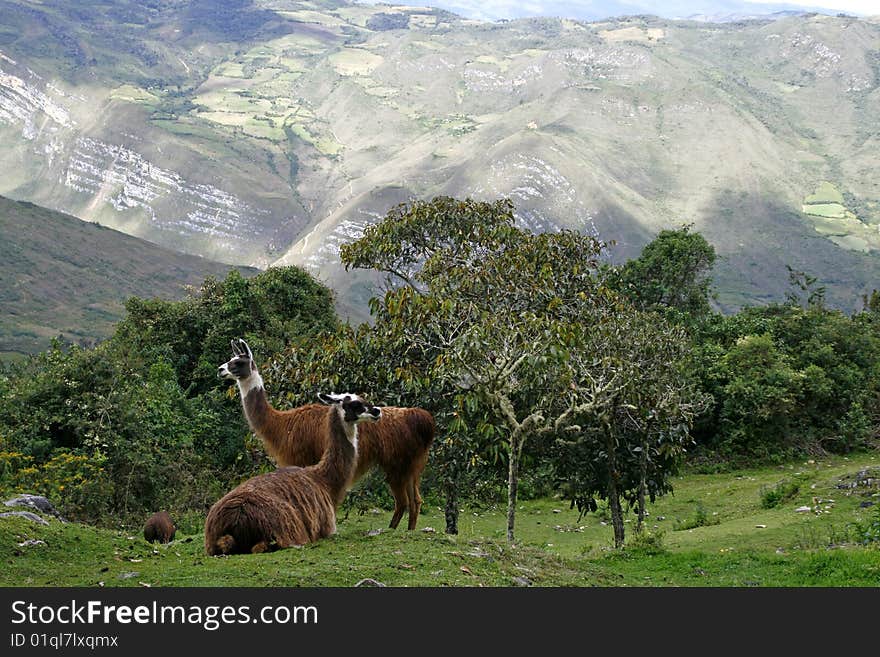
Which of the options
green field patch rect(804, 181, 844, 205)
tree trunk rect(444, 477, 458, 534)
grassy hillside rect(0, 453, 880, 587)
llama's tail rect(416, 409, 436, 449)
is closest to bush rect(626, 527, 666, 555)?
grassy hillside rect(0, 453, 880, 587)

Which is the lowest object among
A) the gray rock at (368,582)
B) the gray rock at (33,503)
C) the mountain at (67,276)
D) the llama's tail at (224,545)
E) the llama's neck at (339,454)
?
the gray rock at (368,582)

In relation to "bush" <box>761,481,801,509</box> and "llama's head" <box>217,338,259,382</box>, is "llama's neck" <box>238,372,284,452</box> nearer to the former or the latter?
"llama's head" <box>217,338,259,382</box>

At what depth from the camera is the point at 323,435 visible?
11.9 metres

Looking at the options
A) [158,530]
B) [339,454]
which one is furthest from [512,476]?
[158,530]

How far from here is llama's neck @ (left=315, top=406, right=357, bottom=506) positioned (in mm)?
10586

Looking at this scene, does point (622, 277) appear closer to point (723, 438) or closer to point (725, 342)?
point (725, 342)

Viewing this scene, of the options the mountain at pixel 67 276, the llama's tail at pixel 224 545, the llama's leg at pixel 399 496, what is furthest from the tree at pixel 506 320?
the mountain at pixel 67 276

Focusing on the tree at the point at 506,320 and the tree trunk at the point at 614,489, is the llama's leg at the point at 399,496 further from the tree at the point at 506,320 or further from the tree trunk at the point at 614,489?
the tree trunk at the point at 614,489

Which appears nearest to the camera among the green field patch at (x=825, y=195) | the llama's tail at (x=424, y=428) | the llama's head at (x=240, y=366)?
the llama's tail at (x=424, y=428)

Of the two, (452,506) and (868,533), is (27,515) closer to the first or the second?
(452,506)

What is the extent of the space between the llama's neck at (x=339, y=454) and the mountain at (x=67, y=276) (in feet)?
277

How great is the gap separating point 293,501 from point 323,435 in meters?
2.09

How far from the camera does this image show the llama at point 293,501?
9.41 meters

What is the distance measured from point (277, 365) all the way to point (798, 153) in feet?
626
